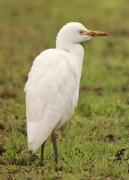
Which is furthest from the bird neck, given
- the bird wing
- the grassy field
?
the grassy field

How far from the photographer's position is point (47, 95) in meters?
8.23

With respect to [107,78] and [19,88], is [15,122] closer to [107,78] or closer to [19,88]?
[19,88]

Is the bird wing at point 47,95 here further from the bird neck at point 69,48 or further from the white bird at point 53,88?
the bird neck at point 69,48

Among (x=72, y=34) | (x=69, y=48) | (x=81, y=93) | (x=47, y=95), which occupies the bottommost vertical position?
(x=81, y=93)

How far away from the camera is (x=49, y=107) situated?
27.0 ft

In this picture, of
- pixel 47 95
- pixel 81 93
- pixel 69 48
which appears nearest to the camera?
pixel 47 95

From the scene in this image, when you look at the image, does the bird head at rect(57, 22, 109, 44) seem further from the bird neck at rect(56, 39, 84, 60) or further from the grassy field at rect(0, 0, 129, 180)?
the grassy field at rect(0, 0, 129, 180)

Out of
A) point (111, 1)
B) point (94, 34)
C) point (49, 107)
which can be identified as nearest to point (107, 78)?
point (94, 34)

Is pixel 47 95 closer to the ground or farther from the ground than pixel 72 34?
closer to the ground

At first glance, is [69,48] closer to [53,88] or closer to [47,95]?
[53,88]

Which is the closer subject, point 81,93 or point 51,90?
point 51,90

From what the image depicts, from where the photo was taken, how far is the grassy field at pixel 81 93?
826 cm

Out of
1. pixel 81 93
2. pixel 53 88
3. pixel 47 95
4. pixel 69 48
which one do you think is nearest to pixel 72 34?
pixel 69 48

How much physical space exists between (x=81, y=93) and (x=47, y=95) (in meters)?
5.68
